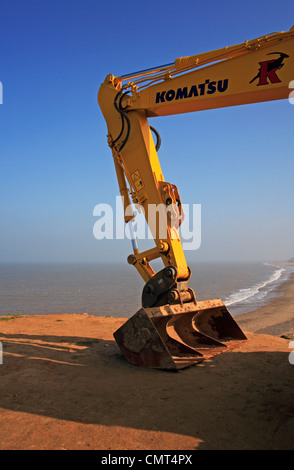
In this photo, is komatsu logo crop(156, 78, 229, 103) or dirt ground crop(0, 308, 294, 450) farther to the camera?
komatsu logo crop(156, 78, 229, 103)

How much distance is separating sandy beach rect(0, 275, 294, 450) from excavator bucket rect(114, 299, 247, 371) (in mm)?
222

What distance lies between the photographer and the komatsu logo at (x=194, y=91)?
6294mm

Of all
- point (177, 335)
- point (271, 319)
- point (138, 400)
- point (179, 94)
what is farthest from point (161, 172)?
point (271, 319)

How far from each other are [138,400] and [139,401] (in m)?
0.03

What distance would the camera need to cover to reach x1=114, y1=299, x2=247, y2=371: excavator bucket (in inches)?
230

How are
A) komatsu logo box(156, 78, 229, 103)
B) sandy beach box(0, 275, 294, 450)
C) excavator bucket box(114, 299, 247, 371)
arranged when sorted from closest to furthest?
sandy beach box(0, 275, 294, 450) < excavator bucket box(114, 299, 247, 371) < komatsu logo box(156, 78, 229, 103)

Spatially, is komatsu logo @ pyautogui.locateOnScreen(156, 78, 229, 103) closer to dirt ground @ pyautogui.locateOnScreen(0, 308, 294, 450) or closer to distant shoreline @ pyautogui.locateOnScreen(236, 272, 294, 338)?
dirt ground @ pyautogui.locateOnScreen(0, 308, 294, 450)

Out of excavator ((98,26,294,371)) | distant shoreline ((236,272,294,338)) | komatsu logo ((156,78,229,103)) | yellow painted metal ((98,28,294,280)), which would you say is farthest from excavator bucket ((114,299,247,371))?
komatsu logo ((156,78,229,103))

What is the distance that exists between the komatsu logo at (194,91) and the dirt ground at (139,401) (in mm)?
4807

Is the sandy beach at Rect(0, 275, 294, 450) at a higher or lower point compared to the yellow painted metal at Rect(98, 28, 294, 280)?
lower

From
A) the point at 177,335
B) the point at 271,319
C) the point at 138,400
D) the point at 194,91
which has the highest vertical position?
the point at 194,91

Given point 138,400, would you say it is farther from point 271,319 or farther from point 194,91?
point 271,319

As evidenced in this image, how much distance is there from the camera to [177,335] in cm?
701
